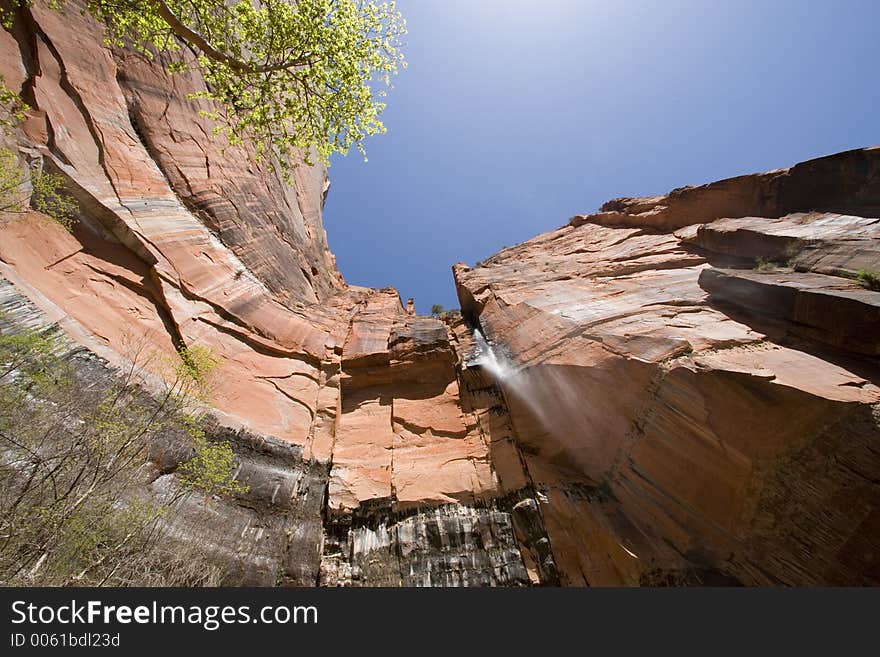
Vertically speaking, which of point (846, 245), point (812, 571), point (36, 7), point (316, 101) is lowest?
point (812, 571)

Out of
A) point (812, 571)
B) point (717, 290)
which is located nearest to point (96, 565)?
point (812, 571)

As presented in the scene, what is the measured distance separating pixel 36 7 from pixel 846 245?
98.9ft

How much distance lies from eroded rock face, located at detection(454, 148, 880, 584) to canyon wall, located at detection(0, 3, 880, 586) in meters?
0.06

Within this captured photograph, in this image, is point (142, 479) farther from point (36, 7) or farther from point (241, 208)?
point (36, 7)

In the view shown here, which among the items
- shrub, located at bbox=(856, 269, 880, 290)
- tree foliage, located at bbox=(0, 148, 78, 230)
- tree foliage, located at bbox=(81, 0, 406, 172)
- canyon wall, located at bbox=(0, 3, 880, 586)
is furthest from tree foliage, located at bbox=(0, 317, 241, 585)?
shrub, located at bbox=(856, 269, 880, 290)

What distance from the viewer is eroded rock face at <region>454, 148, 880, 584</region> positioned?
768cm

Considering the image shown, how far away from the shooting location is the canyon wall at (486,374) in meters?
8.42

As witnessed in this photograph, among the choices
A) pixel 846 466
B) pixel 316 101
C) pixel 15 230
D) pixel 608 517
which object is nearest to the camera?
pixel 846 466

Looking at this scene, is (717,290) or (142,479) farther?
(717,290)

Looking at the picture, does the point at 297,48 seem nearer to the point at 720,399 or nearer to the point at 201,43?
the point at 201,43

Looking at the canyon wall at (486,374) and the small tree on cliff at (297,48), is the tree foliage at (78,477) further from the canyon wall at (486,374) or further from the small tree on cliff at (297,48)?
the small tree on cliff at (297,48)

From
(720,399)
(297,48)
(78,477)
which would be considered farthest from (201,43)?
(720,399)

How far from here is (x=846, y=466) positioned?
7.35 metres

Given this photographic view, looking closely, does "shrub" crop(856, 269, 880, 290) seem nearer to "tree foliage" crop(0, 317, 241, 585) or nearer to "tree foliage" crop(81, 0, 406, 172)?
"tree foliage" crop(81, 0, 406, 172)
